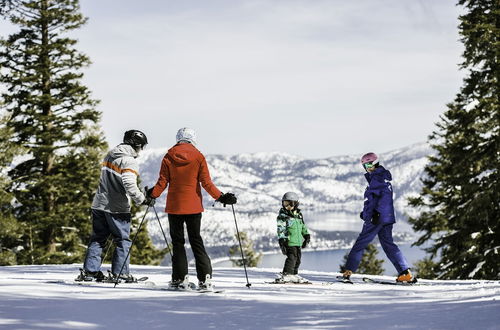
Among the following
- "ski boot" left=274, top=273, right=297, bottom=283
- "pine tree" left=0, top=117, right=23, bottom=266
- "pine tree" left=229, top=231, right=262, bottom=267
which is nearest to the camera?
"ski boot" left=274, top=273, right=297, bottom=283

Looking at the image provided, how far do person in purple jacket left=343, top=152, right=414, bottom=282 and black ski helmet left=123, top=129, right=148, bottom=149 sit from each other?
3.67 metres

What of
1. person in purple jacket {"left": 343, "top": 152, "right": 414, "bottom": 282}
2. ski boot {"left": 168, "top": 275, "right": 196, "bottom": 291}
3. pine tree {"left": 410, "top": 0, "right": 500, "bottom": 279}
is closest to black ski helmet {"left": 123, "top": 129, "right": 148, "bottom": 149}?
ski boot {"left": 168, "top": 275, "right": 196, "bottom": 291}

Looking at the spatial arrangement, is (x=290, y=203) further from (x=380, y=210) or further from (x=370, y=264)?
(x=370, y=264)

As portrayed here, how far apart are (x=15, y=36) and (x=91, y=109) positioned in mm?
4077

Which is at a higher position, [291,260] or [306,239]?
[306,239]

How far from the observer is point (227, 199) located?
7.33 metres

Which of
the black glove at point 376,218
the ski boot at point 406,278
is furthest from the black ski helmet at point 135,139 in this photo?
the ski boot at point 406,278

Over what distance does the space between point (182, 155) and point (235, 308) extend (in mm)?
2190

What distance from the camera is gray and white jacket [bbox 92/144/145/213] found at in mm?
7520

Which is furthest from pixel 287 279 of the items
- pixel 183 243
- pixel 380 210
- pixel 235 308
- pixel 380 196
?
pixel 235 308

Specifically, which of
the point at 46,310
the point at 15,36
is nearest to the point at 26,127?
the point at 15,36

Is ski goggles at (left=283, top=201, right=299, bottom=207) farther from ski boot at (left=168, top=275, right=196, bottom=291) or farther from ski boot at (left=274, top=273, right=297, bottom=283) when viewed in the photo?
ski boot at (left=168, top=275, right=196, bottom=291)

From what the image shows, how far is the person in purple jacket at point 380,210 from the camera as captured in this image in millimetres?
9188

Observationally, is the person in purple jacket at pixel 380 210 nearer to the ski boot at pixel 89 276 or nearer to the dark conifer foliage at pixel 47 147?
the ski boot at pixel 89 276
